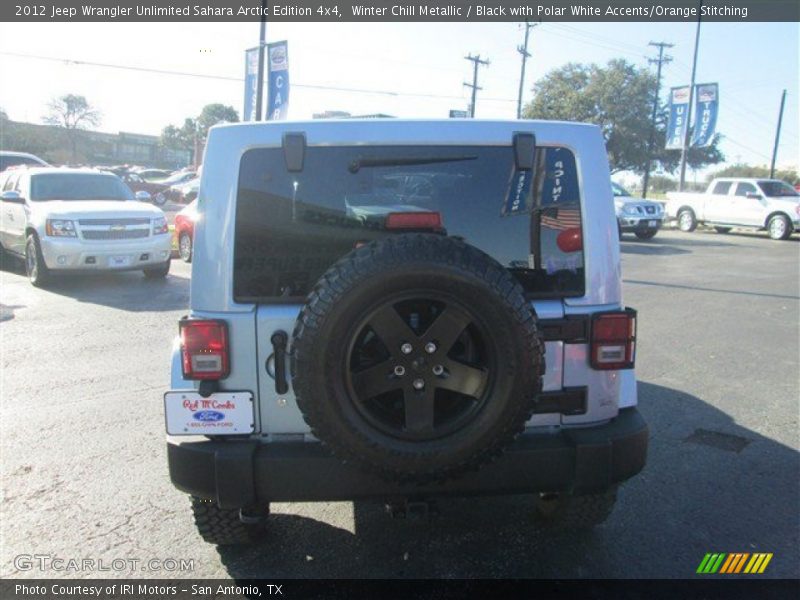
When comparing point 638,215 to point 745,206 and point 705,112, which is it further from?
point 705,112

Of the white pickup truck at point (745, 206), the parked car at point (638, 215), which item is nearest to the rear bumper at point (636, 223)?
the parked car at point (638, 215)

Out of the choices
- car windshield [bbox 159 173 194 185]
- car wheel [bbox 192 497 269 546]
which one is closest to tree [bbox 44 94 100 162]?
car windshield [bbox 159 173 194 185]

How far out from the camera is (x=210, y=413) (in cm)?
268

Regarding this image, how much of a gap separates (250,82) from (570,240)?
18086 mm

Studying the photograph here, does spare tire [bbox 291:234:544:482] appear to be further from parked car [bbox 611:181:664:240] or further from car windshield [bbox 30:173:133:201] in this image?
parked car [bbox 611:181:664:240]

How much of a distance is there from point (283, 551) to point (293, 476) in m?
0.75

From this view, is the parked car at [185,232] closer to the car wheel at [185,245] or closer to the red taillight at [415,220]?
the car wheel at [185,245]

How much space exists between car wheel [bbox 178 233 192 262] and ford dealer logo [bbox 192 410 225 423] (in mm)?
10747

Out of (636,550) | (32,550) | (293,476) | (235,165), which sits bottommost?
(32,550)

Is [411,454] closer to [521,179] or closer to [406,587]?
[406,587]

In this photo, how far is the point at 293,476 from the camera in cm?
258

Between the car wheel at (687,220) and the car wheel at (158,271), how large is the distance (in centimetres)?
1989

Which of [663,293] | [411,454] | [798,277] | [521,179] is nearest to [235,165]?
[521,179]

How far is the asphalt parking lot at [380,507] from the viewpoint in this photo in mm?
3041
